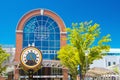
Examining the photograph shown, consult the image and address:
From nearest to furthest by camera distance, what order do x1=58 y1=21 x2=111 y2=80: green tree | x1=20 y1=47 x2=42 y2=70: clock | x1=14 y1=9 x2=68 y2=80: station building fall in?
x1=20 y1=47 x2=42 y2=70: clock < x1=58 y1=21 x2=111 y2=80: green tree < x1=14 y1=9 x2=68 y2=80: station building

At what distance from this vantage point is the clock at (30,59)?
41.8 feet

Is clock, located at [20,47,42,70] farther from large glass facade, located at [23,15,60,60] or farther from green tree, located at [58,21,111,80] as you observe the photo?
large glass facade, located at [23,15,60,60]

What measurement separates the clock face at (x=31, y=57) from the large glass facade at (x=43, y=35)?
38.3 m

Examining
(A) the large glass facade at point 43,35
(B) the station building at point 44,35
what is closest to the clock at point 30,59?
(B) the station building at point 44,35

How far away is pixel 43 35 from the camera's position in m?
51.6

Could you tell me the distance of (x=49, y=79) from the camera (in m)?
51.8

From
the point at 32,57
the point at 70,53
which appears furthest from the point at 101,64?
the point at 32,57

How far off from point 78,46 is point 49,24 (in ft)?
79.5

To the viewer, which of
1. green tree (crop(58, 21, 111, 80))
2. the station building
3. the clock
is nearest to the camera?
the clock

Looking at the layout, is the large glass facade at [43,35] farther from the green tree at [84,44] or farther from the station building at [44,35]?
the green tree at [84,44]

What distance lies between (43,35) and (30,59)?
127ft

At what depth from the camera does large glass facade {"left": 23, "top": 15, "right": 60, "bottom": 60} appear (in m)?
51.5

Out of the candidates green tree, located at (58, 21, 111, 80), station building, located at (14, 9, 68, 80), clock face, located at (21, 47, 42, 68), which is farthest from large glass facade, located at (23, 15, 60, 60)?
clock face, located at (21, 47, 42, 68)

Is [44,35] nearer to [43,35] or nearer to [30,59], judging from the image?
[43,35]
